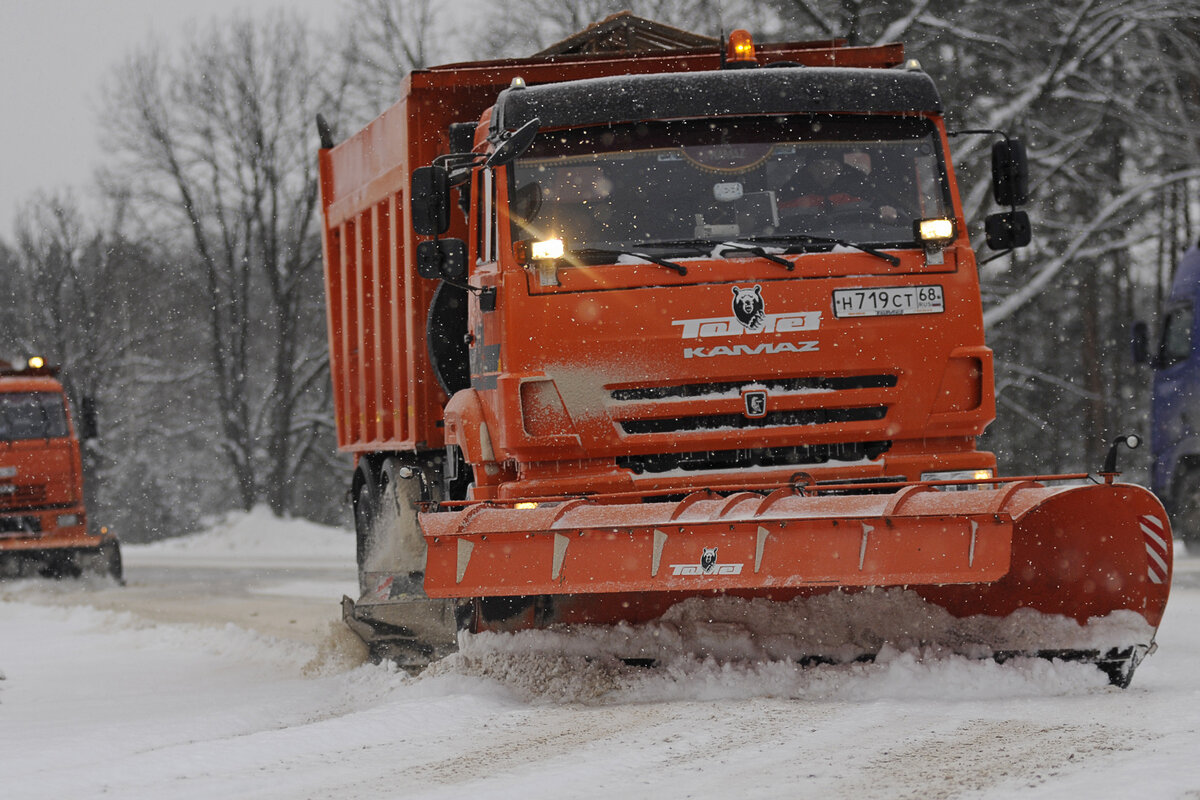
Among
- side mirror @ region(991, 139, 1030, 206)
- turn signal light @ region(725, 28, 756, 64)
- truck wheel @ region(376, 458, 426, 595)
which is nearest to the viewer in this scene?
side mirror @ region(991, 139, 1030, 206)

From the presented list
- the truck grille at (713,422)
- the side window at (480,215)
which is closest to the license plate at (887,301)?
the truck grille at (713,422)

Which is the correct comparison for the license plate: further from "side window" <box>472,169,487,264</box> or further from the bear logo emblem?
"side window" <box>472,169,487,264</box>

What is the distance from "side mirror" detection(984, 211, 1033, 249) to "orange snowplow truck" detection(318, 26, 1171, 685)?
0.5 inches

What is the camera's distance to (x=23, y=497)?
21.3 m

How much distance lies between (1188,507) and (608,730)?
1238 cm

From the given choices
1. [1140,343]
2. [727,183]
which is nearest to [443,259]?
[727,183]

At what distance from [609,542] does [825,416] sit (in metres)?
1.44

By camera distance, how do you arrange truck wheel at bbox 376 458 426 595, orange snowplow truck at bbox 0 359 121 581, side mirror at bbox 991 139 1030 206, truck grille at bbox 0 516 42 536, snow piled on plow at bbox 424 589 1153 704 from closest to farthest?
snow piled on plow at bbox 424 589 1153 704 → side mirror at bbox 991 139 1030 206 → truck wheel at bbox 376 458 426 595 → truck grille at bbox 0 516 42 536 → orange snowplow truck at bbox 0 359 121 581

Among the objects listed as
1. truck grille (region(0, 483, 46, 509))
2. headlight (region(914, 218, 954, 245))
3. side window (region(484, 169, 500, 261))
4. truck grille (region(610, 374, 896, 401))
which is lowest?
truck grille (region(0, 483, 46, 509))

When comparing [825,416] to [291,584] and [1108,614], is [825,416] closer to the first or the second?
[1108,614]

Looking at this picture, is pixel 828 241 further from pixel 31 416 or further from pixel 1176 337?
pixel 31 416

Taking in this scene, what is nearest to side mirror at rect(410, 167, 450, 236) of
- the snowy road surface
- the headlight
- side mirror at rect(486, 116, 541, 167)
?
side mirror at rect(486, 116, 541, 167)

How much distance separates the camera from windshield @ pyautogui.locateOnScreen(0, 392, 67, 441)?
2148cm

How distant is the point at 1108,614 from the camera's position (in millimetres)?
6820
